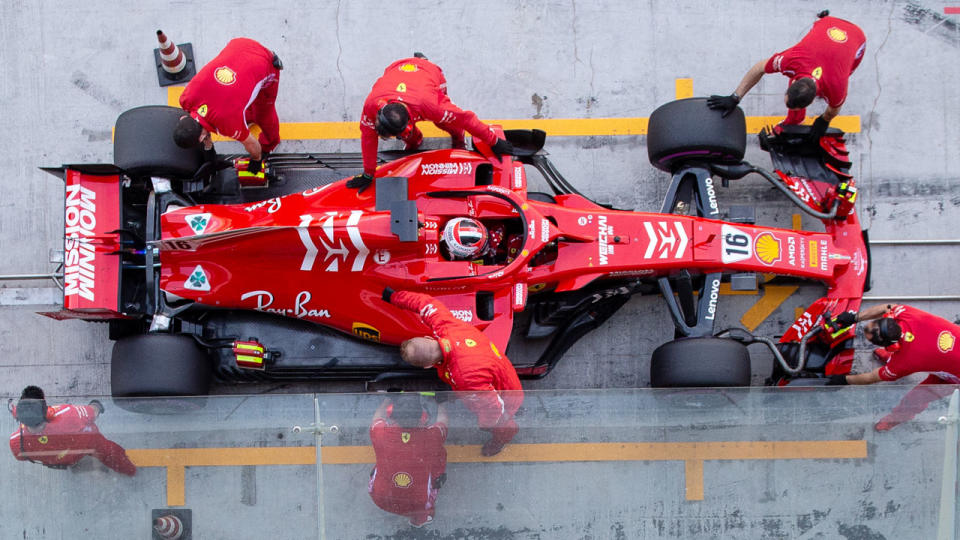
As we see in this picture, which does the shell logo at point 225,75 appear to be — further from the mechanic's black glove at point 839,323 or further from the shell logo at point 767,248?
the mechanic's black glove at point 839,323

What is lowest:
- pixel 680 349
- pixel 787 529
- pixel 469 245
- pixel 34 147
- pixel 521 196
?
pixel 787 529

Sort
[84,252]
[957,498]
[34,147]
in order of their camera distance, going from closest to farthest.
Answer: [957,498] → [84,252] → [34,147]

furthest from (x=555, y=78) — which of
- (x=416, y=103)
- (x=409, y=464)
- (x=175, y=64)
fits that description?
(x=409, y=464)

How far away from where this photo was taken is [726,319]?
6742 millimetres

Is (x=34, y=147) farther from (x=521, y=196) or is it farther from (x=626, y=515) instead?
(x=626, y=515)

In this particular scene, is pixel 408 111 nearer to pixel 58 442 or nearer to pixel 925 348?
pixel 58 442

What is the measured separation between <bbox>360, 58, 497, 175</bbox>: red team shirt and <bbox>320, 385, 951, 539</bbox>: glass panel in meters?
1.82

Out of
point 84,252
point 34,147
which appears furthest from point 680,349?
point 34,147

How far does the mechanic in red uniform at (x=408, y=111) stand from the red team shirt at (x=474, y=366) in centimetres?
117

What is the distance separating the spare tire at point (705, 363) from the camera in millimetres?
5734

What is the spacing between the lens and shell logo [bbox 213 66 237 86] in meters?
5.65

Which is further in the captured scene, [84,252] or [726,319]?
[726,319]

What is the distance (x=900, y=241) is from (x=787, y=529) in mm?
2899

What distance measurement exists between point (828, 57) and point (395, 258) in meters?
3.51
